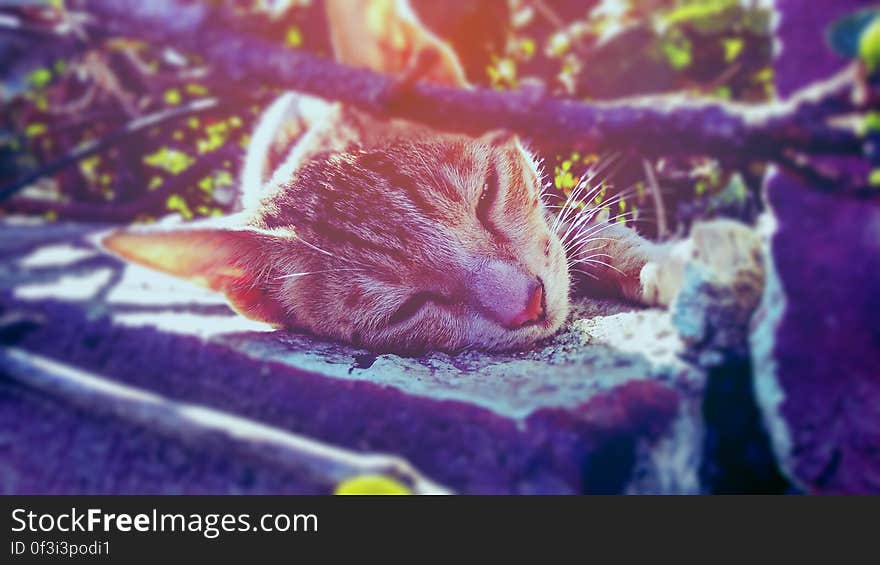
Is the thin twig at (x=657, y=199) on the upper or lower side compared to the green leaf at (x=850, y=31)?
lower

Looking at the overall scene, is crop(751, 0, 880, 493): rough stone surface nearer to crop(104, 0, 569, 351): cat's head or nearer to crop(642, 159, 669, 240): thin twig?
crop(642, 159, 669, 240): thin twig

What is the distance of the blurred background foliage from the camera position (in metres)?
0.42

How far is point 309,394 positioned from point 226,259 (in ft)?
0.74

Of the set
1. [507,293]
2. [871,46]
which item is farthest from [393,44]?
[871,46]

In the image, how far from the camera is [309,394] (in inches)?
24.2

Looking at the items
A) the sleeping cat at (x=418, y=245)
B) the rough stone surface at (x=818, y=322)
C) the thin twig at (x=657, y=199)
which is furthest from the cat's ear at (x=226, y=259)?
the rough stone surface at (x=818, y=322)

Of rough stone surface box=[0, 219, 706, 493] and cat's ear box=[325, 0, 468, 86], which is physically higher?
cat's ear box=[325, 0, 468, 86]

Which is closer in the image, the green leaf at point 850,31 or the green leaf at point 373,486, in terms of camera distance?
the green leaf at point 850,31

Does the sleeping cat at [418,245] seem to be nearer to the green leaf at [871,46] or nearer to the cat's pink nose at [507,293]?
the cat's pink nose at [507,293]

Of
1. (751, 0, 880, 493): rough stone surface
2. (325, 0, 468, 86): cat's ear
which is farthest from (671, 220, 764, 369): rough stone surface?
(325, 0, 468, 86): cat's ear

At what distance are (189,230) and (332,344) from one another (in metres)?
0.15

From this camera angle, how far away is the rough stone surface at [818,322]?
1.30 ft

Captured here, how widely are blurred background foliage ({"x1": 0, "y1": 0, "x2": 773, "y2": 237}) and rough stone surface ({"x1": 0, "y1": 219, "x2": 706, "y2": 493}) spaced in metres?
0.09

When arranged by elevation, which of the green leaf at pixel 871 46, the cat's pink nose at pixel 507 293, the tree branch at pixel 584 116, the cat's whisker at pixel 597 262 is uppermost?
the green leaf at pixel 871 46
